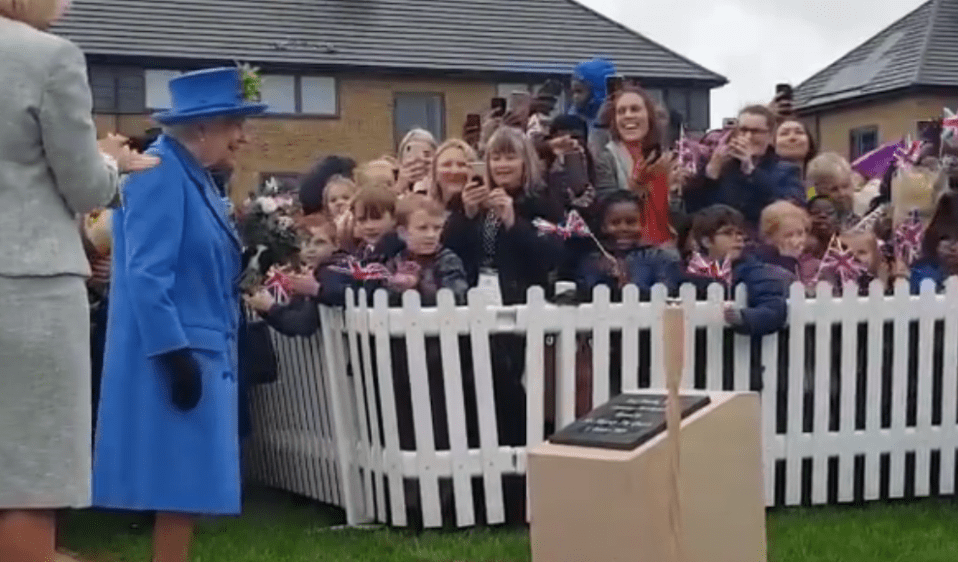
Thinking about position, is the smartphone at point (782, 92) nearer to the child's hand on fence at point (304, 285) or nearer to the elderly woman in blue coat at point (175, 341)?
the child's hand on fence at point (304, 285)

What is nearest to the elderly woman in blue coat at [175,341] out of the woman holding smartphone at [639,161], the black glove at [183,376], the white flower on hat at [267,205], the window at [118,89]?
the black glove at [183,376]

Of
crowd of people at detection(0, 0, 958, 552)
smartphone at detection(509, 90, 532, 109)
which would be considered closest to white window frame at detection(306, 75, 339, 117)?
crowd of people at detection(0, 0, 958, 552)

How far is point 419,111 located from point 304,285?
3420 cm

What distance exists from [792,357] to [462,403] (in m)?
1.66

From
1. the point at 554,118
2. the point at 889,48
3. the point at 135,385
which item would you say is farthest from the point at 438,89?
the point at 135,385

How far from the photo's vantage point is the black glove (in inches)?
191

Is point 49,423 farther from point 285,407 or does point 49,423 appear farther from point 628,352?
point 285,407

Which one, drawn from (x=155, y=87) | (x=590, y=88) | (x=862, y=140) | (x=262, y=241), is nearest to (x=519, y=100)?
(x=590, y=88)

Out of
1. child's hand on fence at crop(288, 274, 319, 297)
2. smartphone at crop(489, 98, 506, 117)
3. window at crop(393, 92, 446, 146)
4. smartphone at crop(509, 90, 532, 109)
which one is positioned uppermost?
window at crop(393, 92, 446, 146)

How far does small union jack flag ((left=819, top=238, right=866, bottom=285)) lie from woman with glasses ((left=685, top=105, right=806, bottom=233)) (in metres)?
0.50

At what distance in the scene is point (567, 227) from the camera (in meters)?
6.98

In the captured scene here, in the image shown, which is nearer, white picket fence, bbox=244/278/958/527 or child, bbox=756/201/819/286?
white picket fence, bbox=244/278/958/527

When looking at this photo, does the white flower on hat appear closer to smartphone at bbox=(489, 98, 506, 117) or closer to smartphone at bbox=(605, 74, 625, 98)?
smartphone at bbox=(605, 74, 625, 98)

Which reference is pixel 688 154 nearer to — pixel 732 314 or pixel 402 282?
pixel 732 314
